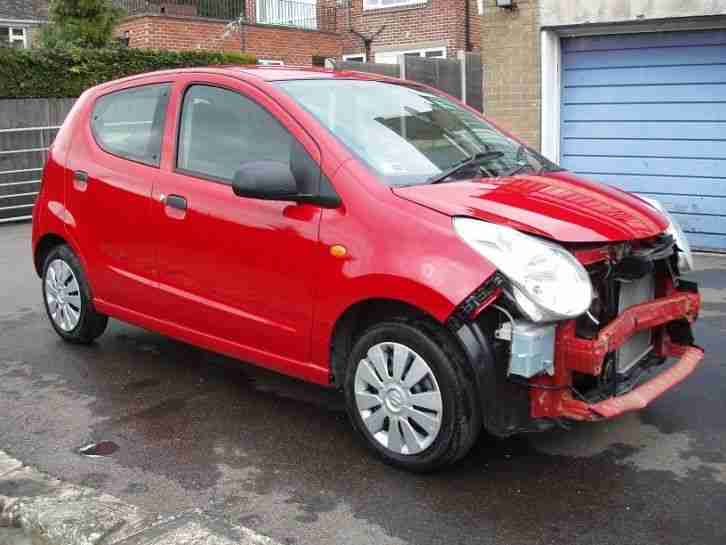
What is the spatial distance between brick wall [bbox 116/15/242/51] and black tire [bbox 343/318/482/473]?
18924mm

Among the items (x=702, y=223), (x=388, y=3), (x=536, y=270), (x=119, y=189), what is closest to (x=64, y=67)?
(x=119, y=189)

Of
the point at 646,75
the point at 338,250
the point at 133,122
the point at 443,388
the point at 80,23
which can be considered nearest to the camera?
the point at 443,388

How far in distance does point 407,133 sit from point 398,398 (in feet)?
4.75

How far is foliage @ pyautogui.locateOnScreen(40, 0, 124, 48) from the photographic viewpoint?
17.2 metres

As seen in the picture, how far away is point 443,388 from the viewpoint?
Result: 12.3ft

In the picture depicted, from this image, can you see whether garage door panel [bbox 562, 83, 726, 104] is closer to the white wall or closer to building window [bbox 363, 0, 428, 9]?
the white wall

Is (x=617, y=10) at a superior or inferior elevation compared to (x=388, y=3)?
inferior

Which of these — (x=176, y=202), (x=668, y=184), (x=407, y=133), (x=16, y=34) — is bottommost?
(x=668, y=184)

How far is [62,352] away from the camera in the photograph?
6.09 meters

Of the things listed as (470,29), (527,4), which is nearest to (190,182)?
(527,4)

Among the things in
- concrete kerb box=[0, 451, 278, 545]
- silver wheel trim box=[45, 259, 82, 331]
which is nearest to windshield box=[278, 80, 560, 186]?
concrete kerb box=[0, 451, 278, 545]

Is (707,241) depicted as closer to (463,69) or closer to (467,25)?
(463,69)

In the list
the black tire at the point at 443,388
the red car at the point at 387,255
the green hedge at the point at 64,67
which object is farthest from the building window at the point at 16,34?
the black tire at the point at 443,388

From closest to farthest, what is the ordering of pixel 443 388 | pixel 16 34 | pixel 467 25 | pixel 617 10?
pixel 443 388
pixel 617 10
pixel 467 25
pixel 16 34
